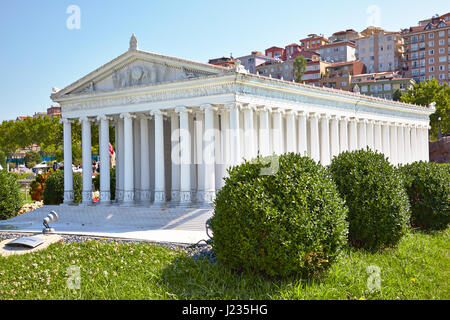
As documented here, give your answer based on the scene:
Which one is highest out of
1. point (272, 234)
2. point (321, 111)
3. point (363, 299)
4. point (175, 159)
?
point (321, 111)

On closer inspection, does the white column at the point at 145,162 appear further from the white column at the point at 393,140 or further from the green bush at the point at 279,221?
the white column at the point at 393,140

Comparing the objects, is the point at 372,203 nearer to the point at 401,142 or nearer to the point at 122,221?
the point at 122,221

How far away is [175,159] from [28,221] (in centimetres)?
941

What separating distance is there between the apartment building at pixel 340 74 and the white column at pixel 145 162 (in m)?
68.8

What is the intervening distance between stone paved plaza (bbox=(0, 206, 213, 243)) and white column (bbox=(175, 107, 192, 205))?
4.22 ft

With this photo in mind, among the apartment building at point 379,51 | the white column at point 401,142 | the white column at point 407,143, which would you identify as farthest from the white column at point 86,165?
the apartment building at point 379,51

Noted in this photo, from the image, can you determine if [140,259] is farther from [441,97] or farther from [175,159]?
[441,97]

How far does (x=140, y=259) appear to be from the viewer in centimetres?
1424

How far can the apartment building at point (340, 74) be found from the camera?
309 feet

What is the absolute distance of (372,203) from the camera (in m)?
16.1

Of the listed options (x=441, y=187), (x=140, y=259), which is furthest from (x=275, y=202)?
(x=441, y=187)

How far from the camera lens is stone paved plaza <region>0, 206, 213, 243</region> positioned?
23.4 m

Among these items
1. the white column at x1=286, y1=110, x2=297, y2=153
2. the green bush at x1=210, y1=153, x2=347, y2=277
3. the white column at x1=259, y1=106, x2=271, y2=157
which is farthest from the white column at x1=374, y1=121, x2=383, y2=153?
the green bush at x1=210, y1=153, x2=347, y2=277

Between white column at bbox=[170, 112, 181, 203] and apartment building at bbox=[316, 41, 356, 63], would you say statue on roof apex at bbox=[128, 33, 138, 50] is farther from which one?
apartment building at bbox=[316, 41, 356, 63]
